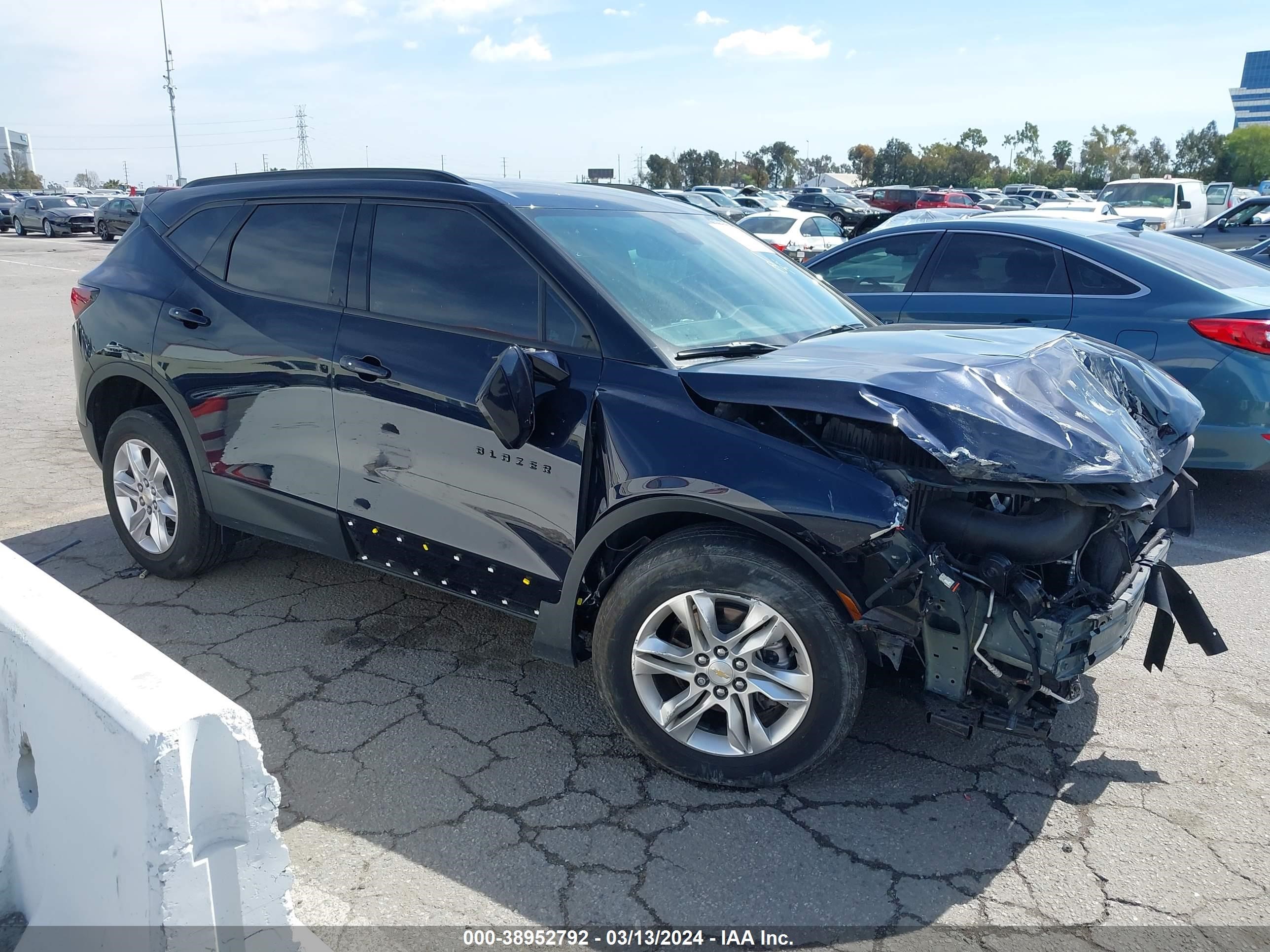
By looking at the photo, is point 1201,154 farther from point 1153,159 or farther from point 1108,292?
point 1108,292

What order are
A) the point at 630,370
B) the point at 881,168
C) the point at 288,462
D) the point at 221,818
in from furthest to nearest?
the point at 881,168 < the point at 288,462 < the point at 630,370 < the point at 221,818

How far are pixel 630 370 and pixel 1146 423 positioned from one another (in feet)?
5.91

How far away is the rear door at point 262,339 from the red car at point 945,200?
31877 mm

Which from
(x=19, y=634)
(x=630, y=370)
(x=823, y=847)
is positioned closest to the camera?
(x=19, y=634)

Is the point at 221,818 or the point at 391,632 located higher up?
the point at 221,818

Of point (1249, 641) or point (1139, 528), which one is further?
point (1249, 641)

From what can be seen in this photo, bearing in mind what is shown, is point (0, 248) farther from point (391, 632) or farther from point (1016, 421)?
point (1016, 421)

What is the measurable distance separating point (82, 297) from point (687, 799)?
12.5 ft

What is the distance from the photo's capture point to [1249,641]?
4188 millimetres

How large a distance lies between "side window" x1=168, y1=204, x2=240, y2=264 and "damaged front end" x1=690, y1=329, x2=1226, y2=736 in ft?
8.38

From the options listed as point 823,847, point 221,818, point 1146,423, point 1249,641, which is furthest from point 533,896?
point 1249,641

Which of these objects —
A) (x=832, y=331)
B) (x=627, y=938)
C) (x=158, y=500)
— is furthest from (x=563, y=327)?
(x=158, y=500)

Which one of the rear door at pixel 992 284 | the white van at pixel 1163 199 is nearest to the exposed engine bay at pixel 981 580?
the rear door at pixel 992 284

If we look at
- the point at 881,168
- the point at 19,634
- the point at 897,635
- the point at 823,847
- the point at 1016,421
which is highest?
the point at 881,168
